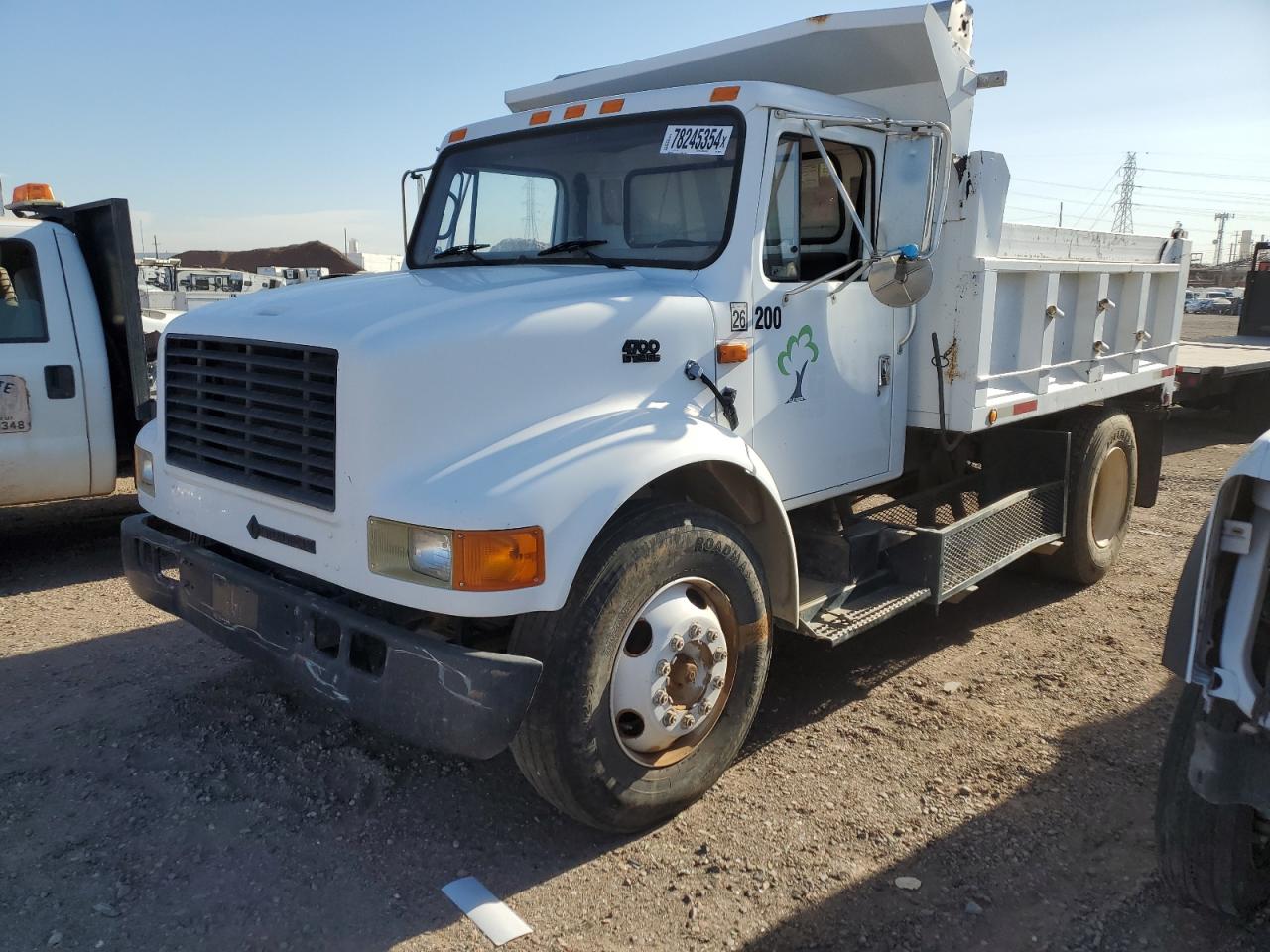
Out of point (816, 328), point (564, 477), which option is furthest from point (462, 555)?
point (816, 328)

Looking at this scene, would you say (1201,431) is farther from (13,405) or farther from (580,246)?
(13,405)

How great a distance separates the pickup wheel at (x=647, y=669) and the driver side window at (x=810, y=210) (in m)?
1.12

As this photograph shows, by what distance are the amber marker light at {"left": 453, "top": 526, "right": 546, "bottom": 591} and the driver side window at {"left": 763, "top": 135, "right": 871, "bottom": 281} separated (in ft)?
5.10

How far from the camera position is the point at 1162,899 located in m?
2.91

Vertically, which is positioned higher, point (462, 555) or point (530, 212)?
point (530, 212)

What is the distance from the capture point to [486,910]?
2.89 meters

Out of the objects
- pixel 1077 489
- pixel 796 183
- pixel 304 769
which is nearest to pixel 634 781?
pixel 304 769

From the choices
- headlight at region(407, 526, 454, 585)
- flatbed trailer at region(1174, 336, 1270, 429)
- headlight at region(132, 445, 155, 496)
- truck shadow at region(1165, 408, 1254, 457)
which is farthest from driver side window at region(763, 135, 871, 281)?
truck shadow at region(1165, 408, 1254, 457)

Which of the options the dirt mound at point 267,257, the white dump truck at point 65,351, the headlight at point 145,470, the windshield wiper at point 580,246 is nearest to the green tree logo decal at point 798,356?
the windshield wiper at point 580,246

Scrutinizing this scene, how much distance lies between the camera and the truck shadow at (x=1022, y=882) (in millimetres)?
2768

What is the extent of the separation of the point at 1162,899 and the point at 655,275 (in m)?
2.56

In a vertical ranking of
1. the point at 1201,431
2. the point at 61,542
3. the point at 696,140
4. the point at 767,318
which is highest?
the point at 696,140

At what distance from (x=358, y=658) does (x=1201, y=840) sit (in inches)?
95.0

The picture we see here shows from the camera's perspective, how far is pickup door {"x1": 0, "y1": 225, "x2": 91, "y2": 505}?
5.70 m
